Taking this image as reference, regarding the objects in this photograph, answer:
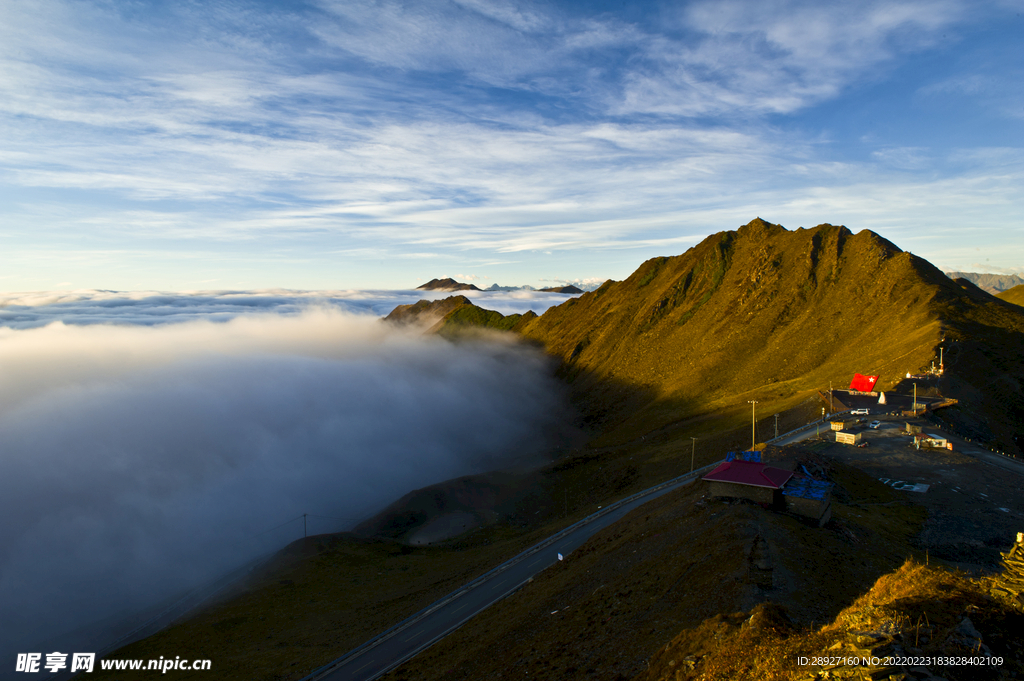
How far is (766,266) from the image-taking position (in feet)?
590

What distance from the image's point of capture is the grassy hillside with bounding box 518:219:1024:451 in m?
93.9

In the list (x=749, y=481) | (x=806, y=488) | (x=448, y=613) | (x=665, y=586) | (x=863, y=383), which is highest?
(x=863, y=383)

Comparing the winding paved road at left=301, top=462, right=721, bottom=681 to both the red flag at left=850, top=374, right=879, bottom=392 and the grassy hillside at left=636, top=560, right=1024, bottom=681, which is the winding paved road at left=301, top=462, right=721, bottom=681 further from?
the red flag at left=850, top=374, right=879, bottom=392

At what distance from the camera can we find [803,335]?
14162cm

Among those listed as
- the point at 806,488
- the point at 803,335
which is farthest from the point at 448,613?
the point at 803,335

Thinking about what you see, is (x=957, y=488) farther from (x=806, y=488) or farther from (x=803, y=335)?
(x=803, y=335)

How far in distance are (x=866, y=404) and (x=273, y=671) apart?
3474 inches

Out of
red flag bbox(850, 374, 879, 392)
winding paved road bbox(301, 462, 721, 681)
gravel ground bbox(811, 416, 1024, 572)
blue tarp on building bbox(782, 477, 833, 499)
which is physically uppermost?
red flag bbox(850, 374, 879, 392)

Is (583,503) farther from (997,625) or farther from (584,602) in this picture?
(997,625)

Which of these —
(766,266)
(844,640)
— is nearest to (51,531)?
(844,640)

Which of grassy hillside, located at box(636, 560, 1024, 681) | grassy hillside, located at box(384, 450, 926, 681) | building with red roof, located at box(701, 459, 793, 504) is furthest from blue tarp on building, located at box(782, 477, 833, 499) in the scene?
grassy hillside, located at box(636, 560, 1024, 681)

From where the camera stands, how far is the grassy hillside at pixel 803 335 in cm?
9388

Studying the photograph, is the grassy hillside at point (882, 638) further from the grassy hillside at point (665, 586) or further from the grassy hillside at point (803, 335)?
the grassy hillside at point (803, 335)

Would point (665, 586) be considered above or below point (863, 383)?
below
